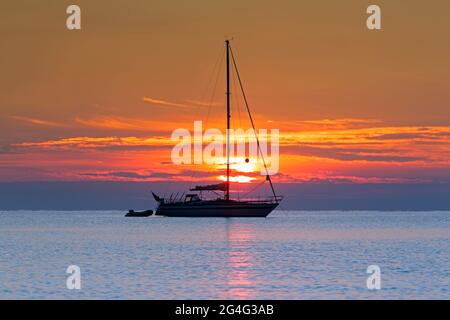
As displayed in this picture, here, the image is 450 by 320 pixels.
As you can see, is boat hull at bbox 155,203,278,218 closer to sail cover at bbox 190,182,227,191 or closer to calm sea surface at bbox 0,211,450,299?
sail cover at bbox 190,182,227,191

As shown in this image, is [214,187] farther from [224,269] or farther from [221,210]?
[224,269]

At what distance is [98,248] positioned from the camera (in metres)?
80.9

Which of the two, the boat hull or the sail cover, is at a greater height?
the sail cover

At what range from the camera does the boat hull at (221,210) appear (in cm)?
13688

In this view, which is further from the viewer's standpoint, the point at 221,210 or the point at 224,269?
the point at 221,210

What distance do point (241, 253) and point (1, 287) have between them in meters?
29.1

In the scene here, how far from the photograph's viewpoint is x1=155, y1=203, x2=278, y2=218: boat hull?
136875 millimetres

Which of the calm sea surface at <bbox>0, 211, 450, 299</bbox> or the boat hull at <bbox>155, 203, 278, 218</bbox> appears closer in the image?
the calm sea surface at <bbox>0, 211, 450, 299</bbox>

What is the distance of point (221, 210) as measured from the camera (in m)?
137

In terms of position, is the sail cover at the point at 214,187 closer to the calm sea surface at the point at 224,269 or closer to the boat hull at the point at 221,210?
the boat hull at the point at 221,210

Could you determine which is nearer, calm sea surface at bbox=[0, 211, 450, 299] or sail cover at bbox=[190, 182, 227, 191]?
calm sea surface at bbox=[0, 211, 450, 299]

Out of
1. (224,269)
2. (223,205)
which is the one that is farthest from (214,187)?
(224,269)
